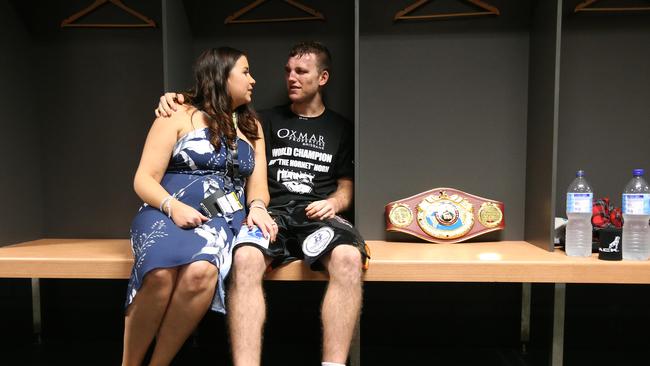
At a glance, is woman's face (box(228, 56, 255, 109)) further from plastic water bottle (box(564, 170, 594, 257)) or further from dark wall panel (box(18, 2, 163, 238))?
plastic water bottle (box(564, 170, 594, 257))

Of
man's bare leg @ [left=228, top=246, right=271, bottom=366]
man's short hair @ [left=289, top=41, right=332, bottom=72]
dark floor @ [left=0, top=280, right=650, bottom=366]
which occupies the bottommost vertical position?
dark floor @ [left=0, top=280, right=650, bottom=366]

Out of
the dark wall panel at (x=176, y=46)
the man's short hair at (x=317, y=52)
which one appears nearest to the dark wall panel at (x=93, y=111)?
the dark wall panel at (x=176, y=46)

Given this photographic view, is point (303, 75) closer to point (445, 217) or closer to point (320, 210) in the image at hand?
point (320, 210)

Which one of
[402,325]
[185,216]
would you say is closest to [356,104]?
[185,216]

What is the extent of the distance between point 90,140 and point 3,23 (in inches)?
25.6

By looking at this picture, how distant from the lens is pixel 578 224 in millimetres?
2090

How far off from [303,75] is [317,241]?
784mm

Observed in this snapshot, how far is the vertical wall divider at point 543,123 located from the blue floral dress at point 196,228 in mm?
1238

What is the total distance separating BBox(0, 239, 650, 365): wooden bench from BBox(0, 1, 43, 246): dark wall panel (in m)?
0.41

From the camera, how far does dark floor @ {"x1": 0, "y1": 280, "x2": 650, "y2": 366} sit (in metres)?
2.43

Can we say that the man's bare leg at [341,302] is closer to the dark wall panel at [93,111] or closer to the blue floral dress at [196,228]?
the blue floral dress at [196,228]

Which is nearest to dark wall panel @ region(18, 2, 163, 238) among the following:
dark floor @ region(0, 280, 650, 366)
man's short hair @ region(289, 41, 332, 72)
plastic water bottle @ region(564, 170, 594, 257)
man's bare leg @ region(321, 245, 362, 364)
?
dark floor @ region(0, 280, 650, 366)

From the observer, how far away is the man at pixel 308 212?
1.76m

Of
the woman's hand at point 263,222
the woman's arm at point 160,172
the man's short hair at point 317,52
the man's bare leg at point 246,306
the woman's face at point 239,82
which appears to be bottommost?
the man's bare leg at point 246,306
